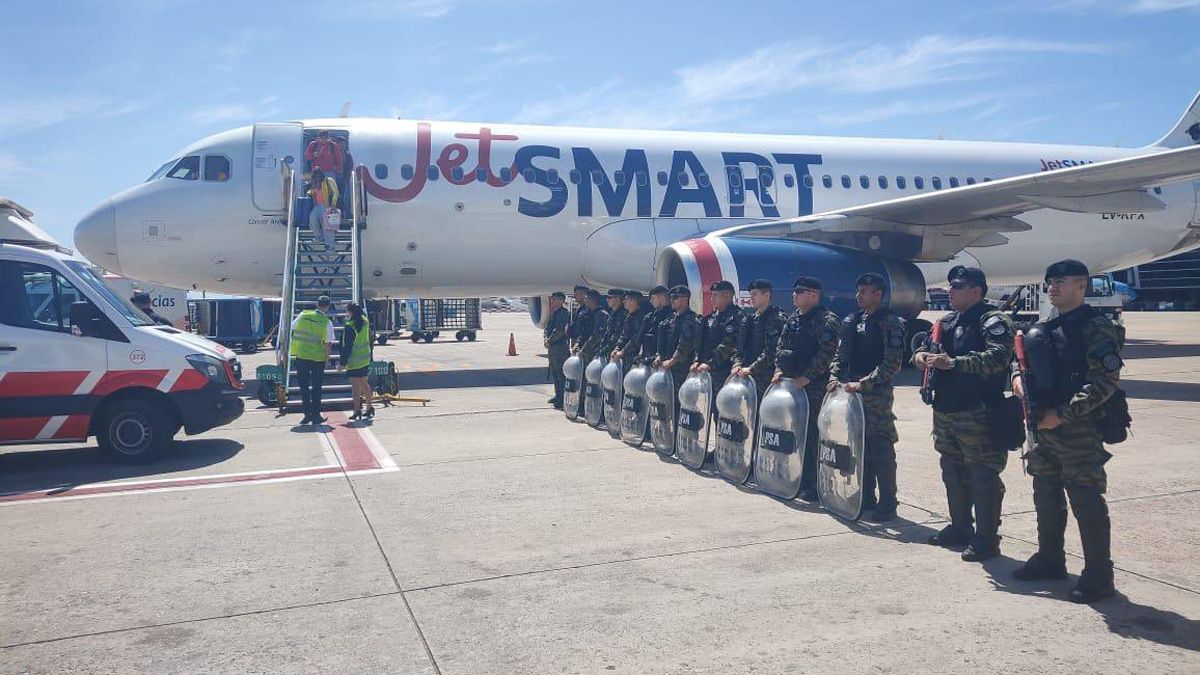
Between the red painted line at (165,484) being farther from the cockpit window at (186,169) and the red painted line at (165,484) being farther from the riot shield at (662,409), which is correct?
the cockpit window at (186,169)

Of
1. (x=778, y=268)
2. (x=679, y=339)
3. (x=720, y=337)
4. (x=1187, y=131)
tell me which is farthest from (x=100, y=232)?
(x=1187, y=131)

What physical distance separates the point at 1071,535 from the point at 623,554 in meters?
2.94

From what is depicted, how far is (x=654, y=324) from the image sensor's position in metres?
9.68

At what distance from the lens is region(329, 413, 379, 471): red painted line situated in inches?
343

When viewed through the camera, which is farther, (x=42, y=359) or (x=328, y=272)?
(x=328, y=272)

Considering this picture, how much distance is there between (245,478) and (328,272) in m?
7.48

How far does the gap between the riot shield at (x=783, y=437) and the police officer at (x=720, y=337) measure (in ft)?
Result: 4.16

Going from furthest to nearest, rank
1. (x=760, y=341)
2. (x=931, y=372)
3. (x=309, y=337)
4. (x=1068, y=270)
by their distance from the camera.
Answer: (x=309, y=337) < (x=760, y=341) < (x=931, y=372) < (x=1068, y=270)

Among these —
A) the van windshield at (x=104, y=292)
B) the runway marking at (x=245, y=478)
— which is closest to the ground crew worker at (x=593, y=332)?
the runway marking at (x=245, y=478)

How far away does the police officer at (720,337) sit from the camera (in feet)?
27.2

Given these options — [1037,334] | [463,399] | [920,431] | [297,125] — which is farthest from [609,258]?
[1037,334]

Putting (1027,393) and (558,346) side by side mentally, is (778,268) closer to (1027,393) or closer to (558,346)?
(558,346)

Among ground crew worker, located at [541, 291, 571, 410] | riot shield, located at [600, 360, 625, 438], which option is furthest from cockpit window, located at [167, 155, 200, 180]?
riot shield, located at [600, 360, 625, 438]

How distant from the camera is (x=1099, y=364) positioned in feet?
14.9
